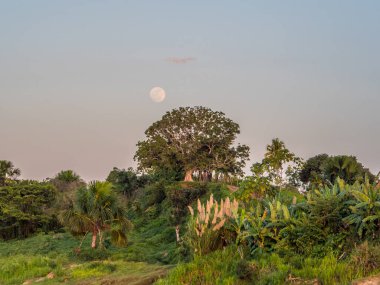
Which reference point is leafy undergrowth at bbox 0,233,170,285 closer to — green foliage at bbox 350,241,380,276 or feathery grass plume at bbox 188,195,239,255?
feathery grass plume at bbox 188,195,239,255

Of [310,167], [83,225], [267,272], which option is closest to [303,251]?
[267,272]

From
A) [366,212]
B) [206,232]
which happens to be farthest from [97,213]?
[366,212]

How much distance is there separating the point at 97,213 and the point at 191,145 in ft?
111

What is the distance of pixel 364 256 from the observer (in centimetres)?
905

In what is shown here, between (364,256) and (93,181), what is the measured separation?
22.7m

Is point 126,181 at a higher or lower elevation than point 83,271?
higher

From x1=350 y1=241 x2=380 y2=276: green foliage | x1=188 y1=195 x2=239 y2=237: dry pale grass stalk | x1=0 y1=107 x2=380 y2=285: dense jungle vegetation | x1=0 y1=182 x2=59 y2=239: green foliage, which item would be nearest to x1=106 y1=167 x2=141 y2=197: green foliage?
x1=0 y1=107 x2=380 y2=285: dense jungle vegetation

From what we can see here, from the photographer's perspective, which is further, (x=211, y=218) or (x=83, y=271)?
(x=83, y=271)

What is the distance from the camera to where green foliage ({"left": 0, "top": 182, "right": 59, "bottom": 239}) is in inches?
2080

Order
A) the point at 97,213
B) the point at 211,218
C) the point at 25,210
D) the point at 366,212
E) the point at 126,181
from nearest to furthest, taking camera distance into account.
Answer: the point at 366,212 < the point at 211,218 < the point at 97,213 < the point at 25,210 < the point at 126,181

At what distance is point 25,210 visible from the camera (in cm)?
5509

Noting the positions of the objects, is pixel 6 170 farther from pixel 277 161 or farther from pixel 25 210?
pixel 277 161

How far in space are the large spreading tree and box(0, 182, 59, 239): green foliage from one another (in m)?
13.7

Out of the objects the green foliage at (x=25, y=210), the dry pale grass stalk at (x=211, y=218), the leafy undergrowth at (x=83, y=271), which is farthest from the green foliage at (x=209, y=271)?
the green foliage at (x=25, y=210)
